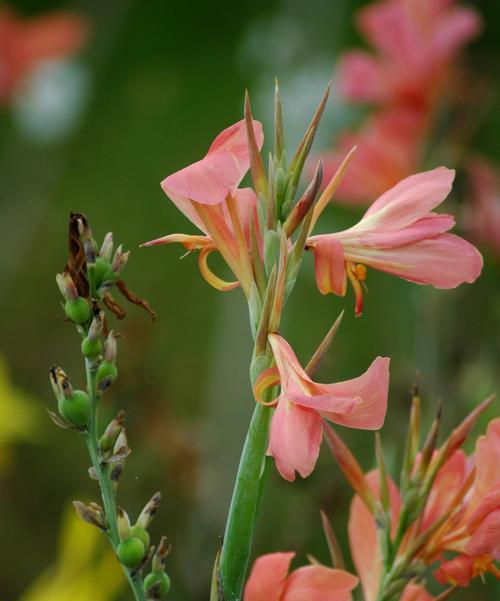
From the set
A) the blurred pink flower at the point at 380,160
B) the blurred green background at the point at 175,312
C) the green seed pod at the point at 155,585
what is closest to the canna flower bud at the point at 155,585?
the green seed pod at the point at 155,585

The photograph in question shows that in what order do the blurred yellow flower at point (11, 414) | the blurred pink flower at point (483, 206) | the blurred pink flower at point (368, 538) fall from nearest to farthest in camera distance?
1. the blurred pink flower at point (368, 538)
2. the blurred pink flower at point (483, 206)
3. the blurred yellow flower at point (11, 414)

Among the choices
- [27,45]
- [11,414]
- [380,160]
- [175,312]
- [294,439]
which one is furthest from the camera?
[175,312]

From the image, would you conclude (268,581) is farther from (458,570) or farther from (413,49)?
(413,49)

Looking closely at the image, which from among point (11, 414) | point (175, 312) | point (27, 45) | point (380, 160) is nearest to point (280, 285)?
point (380, 160)

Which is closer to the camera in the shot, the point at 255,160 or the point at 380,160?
the point at 255,160

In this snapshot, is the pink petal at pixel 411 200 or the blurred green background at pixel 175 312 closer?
the pink petal at pixel 411 200

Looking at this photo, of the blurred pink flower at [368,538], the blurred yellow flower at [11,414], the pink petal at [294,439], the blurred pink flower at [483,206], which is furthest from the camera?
the blurred yellow flower at [11,414]

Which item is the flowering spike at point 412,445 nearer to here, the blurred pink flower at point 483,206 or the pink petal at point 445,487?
the pink petal at point 445,487
